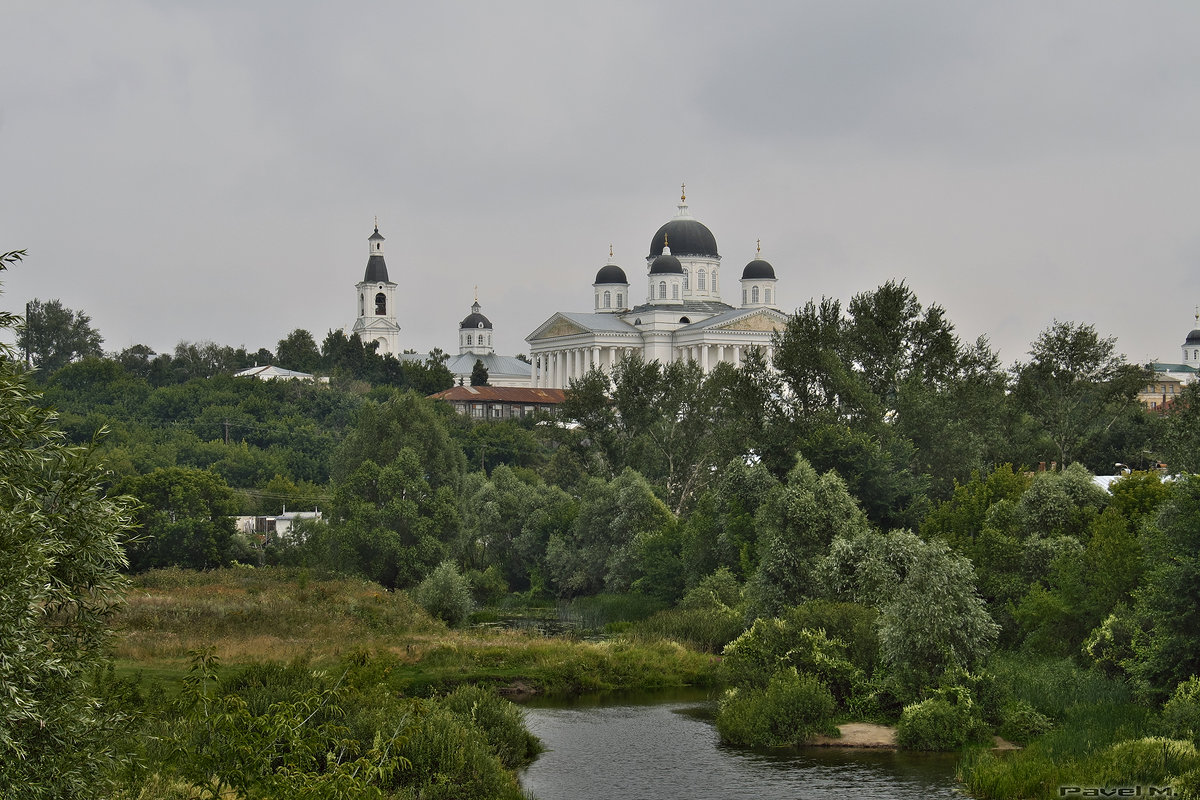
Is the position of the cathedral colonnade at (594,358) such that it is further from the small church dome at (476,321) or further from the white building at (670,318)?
the small church dome at (476,321)

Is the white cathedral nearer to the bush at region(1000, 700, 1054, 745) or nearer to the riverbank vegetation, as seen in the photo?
the riverbank vegetation

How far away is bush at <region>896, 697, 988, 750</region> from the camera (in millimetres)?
24312

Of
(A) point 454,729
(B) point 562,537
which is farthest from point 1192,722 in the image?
(B) point 562,537

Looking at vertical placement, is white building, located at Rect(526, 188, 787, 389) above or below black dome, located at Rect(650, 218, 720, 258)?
below

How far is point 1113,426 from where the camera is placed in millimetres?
55125

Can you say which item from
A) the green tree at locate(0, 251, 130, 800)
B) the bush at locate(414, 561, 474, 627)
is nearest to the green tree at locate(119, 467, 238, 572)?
the bush at locate(414, 561, 474, 627)

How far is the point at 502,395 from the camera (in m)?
107

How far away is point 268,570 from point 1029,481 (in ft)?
81.6

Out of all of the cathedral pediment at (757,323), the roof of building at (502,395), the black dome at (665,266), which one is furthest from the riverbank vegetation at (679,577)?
the black dome at (665,266)

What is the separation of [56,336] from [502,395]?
34031 millimetres

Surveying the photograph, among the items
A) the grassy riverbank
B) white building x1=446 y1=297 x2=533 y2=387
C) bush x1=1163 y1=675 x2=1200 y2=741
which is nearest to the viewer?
bush x1=1163 y1=675 x2=1200 y2=741

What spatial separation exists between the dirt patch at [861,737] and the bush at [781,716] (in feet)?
0.81

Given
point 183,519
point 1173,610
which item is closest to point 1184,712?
point 1173,610

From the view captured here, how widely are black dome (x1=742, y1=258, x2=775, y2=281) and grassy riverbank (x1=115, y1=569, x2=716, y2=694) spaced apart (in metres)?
79.8
